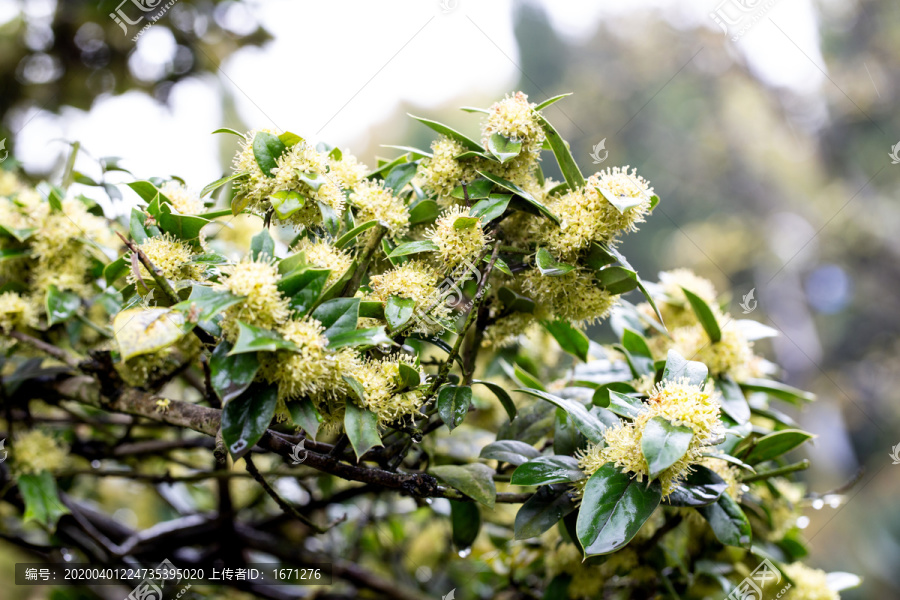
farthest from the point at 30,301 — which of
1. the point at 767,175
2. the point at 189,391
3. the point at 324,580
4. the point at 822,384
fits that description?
the point at 767,175

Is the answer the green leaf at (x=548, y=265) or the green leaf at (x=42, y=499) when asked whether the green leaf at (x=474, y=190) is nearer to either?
the green leaf at (x=548, y=265)

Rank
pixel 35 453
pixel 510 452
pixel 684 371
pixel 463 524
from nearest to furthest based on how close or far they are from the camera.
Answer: pixel 684 371 < pixel 510 452 < pixel 463 524 < pixel 35 453

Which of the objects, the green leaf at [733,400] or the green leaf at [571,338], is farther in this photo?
the green leaf at [571,338]

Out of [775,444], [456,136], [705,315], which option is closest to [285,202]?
[456,136]

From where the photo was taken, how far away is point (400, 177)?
84 centimetres

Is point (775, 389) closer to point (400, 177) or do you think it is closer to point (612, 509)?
point (612, 509)

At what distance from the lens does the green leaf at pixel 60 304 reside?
0.98m

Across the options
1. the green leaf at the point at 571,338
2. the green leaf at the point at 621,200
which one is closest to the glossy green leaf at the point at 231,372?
the green leaf at the point at 621,200

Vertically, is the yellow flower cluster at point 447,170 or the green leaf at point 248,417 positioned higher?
the yellow flower cluster at point 447,170

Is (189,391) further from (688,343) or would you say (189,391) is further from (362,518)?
(688,343)

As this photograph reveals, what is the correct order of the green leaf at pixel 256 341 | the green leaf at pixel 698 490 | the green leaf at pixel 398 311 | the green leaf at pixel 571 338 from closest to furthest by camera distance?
the green leaf at pixel 256 341 < the green leaf at pixel 398 311 < the green leaf at pixel 698 490 < the green leaf at pixel 571 338

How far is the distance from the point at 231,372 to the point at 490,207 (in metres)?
0.37

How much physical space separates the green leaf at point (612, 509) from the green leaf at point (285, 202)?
0.47 metres

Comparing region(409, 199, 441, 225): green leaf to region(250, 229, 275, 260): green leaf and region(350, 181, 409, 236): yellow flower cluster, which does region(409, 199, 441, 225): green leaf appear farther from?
region(250, 229, 275, 260): green leaf
